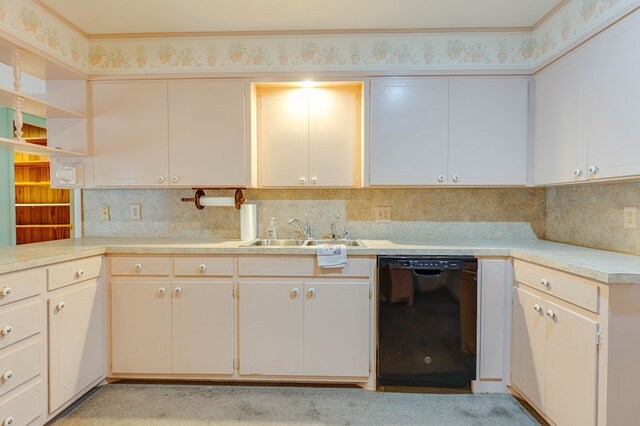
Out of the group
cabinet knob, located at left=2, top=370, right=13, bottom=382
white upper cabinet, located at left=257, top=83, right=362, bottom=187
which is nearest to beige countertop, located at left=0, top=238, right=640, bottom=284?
cabinet knob, located at left=2, top=370, right=13, bottom=382

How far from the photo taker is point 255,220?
267 centimetres

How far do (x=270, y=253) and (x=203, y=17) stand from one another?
1649 mm

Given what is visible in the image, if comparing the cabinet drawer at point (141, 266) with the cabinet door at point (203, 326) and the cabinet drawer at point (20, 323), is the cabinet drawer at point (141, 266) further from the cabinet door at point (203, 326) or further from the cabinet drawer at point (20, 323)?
the cabinet drawer at point (20, 323)

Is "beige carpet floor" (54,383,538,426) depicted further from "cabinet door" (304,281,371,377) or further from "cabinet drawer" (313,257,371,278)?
"cabinet drawer" (313,257,371,278)

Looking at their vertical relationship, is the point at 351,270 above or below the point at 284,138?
below

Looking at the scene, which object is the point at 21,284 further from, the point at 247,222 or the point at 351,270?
the point at 351,270

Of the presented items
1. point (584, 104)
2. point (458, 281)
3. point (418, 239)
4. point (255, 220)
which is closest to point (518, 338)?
point (458, 281)

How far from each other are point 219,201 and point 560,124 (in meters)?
2.38

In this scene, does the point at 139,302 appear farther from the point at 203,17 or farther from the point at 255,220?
the point at 203,17

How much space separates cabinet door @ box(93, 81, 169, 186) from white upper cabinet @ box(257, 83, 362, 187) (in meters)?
0.82

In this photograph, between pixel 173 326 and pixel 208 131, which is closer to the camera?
pixel 173 326

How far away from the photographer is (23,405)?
164 cm

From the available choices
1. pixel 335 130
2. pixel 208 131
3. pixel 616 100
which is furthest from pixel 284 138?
pixel 616 100

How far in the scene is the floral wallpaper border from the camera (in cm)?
239
